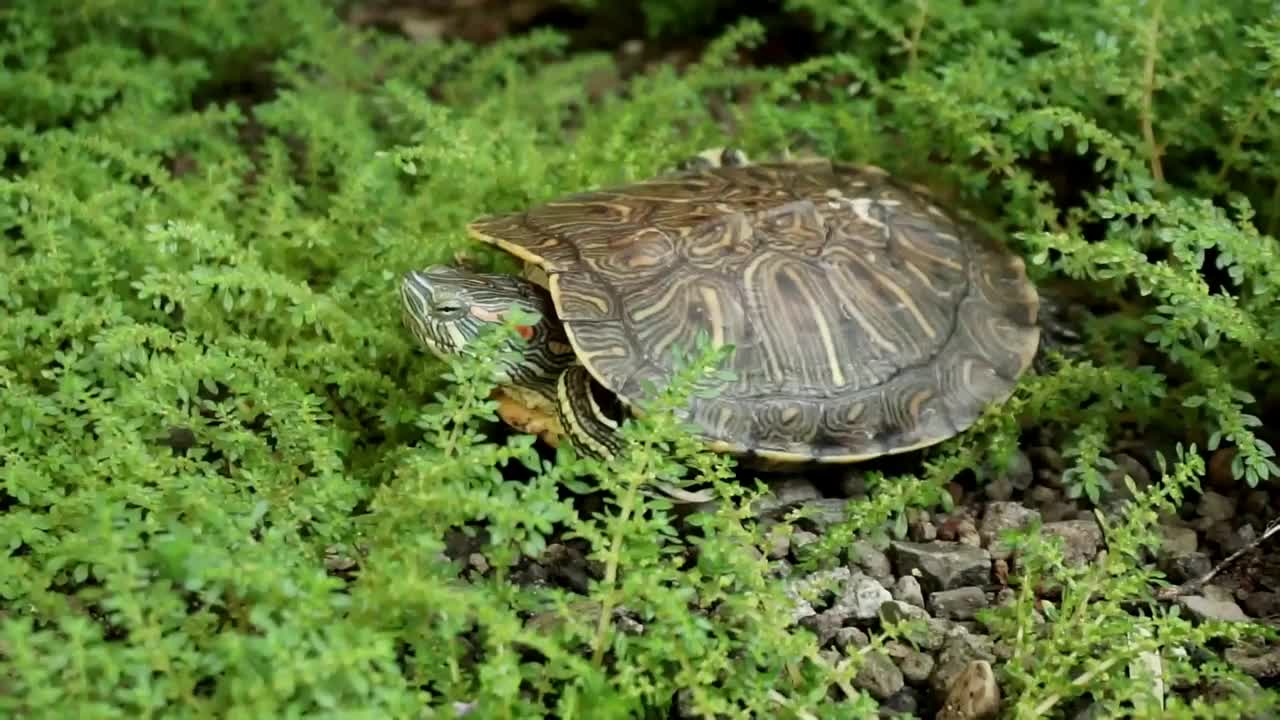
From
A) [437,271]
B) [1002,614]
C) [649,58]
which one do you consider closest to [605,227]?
[437,271]

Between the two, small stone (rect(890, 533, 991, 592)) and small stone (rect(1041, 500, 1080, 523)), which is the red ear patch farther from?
small stone (rect(1041, 500, 1080, 523))

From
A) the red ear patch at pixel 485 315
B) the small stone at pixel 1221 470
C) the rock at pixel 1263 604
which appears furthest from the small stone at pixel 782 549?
the small stone at pixel 1221 470

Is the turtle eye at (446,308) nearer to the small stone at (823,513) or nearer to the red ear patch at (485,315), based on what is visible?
the red ear patch at (485,315)

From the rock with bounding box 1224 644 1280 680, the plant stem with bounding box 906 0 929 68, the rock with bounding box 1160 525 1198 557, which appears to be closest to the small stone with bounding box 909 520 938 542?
the rock with bounding box 1160 525 1198 557

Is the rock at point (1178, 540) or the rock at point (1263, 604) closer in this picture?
the rock at point (1263, 604)

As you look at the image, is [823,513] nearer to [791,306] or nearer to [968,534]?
[968,534]

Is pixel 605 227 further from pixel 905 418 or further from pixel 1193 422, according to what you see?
pixel 1193 422

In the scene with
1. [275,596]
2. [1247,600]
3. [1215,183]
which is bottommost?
[1247,600]
